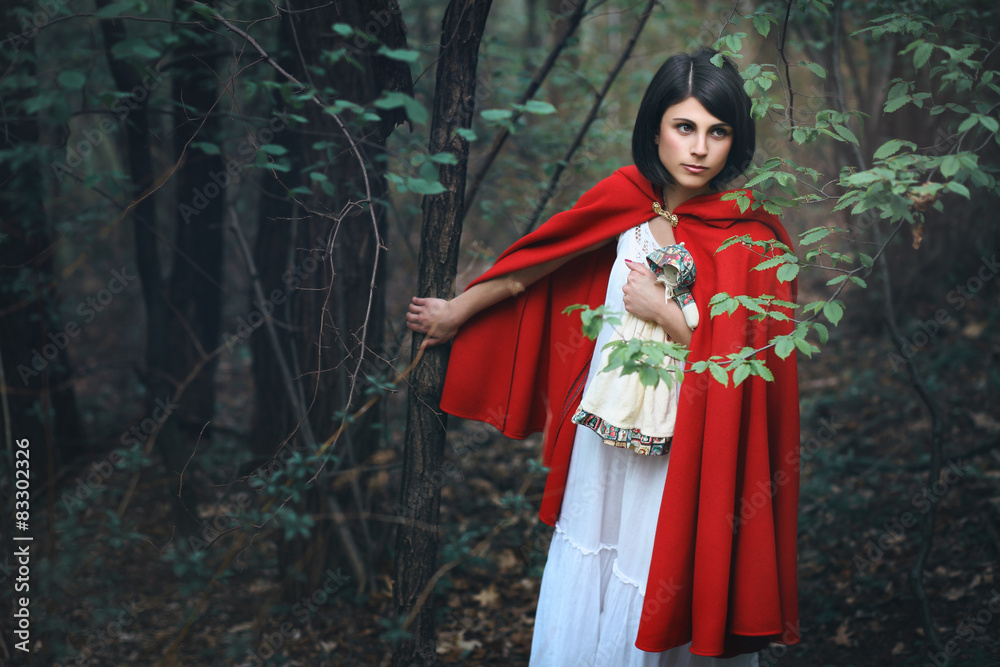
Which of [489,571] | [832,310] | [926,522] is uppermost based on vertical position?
[832,310]

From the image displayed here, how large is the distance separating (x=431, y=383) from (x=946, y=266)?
206 inches

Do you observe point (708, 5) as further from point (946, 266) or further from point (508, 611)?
point (508, 611)

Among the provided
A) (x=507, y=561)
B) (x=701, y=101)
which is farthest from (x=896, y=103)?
(x=507, y=561)

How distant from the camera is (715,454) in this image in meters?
2.06

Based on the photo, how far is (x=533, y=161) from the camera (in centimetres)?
491

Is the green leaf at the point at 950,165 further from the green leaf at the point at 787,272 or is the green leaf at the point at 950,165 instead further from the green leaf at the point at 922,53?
the green leaf at the point at 787,272

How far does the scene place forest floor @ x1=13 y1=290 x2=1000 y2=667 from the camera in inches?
116

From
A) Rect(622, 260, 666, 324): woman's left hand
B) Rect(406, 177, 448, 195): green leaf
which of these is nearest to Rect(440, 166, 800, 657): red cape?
Rect(622, 260, 666, 324): woman's left hand

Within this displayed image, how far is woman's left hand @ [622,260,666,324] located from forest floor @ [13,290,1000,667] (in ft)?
2.31

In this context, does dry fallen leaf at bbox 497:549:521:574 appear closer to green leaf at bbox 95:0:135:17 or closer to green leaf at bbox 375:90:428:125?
green leaf at bbox 375:90:428:125

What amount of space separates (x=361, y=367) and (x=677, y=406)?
1334 millimetres

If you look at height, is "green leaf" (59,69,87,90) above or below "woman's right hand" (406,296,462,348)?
above

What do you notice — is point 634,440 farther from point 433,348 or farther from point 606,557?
point 433,348

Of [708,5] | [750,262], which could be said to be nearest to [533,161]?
[750,262]
